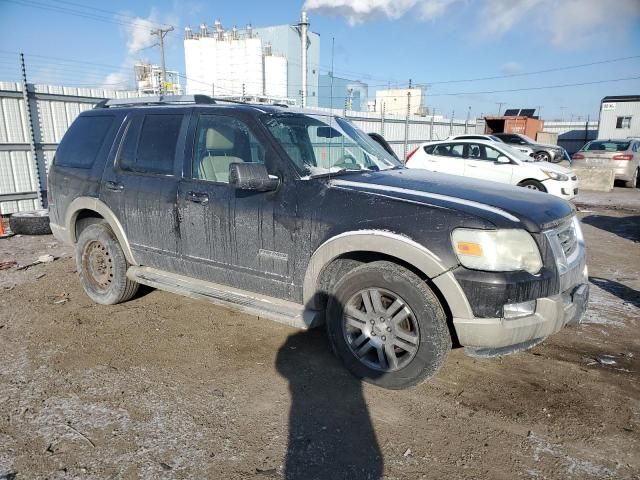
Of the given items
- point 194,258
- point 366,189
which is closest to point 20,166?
point 194,258

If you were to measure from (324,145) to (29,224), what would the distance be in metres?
6.55

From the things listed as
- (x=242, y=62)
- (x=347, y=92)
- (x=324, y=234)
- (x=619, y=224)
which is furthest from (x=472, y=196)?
(x=242, y=62)

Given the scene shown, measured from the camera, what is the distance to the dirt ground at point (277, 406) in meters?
2.57

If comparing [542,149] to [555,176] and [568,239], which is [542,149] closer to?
[555,176]

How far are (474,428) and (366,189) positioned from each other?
172 centimetres

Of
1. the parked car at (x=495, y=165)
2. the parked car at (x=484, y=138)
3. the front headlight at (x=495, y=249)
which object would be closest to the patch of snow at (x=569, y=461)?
the front headlight at (x=495, y=249)

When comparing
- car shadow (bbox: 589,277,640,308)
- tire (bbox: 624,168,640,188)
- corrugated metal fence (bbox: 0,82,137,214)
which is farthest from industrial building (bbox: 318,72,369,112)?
tire (bbox: 624,168,640,188)

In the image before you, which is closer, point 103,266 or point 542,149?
point 103,266

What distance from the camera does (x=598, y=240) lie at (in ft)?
27.4

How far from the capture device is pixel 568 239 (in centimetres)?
331

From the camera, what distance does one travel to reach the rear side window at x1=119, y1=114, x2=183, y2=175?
13.7ft

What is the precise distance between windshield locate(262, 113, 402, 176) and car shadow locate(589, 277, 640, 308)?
10.4 ft

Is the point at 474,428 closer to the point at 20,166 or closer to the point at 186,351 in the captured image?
the point at 186,351

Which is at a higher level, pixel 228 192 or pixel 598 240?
pixel 228 192
